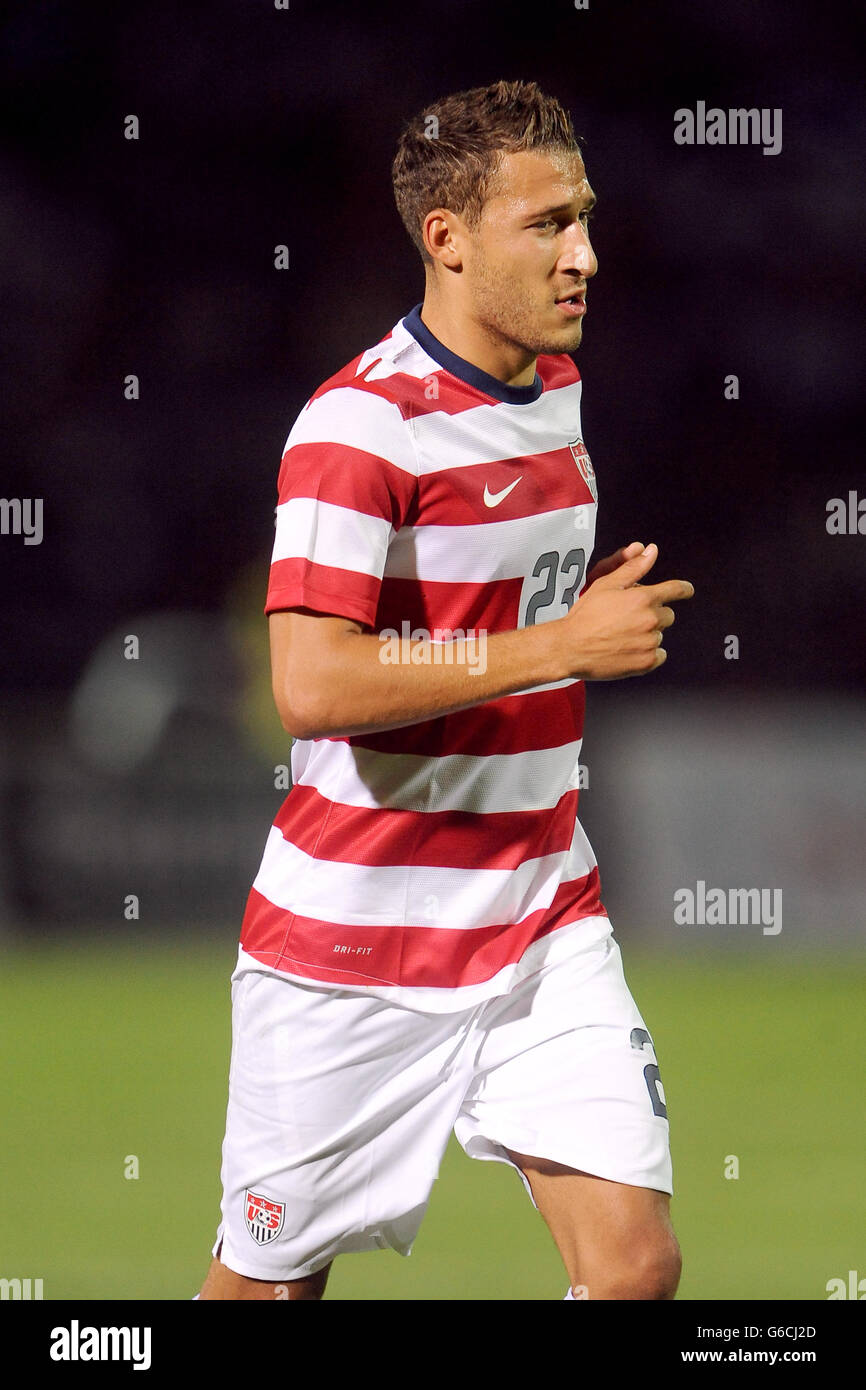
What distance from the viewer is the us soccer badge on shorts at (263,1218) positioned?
229 cm

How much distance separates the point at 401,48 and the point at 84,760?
4.22 meters

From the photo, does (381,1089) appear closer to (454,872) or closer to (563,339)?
(454,872)

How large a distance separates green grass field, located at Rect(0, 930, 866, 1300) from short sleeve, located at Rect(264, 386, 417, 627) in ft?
6.05

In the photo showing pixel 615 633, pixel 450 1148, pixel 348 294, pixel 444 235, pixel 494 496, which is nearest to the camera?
pixel 615 633

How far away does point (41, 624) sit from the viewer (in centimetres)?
733

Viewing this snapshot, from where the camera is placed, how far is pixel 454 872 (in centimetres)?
228

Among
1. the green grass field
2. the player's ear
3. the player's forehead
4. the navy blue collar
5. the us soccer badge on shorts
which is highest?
the player's forehead

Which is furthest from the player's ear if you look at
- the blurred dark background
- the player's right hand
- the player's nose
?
the blurred dark background

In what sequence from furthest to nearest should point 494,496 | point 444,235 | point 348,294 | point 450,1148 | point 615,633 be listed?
point 348,294 < point 450,1148 < point 444,235 < point 494,496 < point 615,633

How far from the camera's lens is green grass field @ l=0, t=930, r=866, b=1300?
3.51 m

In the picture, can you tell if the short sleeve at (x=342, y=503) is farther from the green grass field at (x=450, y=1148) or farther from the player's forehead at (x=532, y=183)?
the green grass field at (x=450, y=1148)

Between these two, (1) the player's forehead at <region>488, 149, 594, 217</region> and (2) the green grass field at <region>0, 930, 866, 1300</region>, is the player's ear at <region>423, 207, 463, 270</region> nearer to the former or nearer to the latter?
(1) the player's forehead at <region>488, 149, 594, 217</region>

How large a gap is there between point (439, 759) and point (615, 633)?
33cm

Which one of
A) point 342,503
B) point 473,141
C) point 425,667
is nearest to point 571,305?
point 473,141
